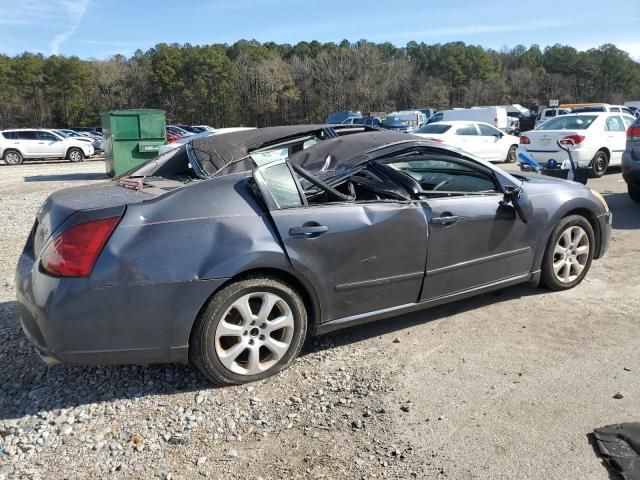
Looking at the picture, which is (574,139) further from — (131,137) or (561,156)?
(131,137)

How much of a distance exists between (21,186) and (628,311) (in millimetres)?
15676

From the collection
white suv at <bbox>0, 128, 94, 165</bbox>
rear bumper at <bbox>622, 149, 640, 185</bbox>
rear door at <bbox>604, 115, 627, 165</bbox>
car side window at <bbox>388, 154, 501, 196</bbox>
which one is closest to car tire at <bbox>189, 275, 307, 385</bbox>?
car side window at <bbox>388, 154, 501, 196</bbox>

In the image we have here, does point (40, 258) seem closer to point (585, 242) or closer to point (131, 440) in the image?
point (131, 440)

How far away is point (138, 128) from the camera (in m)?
15.6

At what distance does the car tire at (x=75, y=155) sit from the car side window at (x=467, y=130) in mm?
17696

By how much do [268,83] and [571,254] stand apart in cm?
5966

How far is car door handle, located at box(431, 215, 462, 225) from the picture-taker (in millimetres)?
4078

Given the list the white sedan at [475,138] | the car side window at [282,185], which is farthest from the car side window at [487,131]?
the car side window at [282,185]

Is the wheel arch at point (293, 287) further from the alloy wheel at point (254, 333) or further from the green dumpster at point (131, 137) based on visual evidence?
the green dumpster at point (131, 137)

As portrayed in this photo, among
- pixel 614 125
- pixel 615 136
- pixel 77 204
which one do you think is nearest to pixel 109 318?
pixel 77 204

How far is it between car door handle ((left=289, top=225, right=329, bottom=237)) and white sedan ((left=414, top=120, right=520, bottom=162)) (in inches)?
501

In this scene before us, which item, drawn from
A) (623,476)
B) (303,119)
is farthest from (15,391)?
(303,119)

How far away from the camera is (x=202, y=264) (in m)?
3.21

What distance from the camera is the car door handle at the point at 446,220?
4.08m
